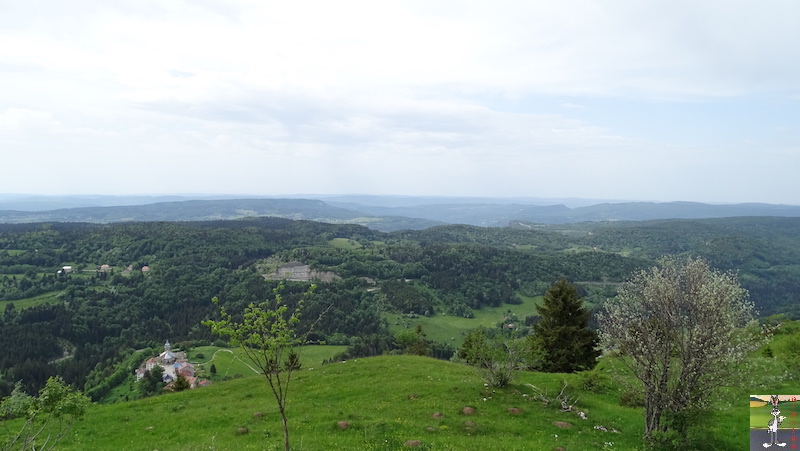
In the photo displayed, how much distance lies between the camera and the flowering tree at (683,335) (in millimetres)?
16297

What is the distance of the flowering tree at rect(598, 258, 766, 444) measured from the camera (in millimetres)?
16297

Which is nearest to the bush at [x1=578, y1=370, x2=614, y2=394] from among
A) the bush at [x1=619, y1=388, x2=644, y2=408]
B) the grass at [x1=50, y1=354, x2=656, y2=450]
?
the grass at [x1=50, y1=354, x2=656, y2=450]

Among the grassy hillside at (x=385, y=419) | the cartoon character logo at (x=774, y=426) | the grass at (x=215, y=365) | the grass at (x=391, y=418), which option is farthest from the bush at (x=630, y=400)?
the grass at (x=215, y=365)

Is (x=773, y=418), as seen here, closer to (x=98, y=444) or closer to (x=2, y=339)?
(x=98, y=444)

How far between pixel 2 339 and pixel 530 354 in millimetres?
183386

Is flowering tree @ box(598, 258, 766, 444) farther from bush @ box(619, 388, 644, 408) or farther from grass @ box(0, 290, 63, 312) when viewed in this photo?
grass @ box(0, 290, 63, 312)

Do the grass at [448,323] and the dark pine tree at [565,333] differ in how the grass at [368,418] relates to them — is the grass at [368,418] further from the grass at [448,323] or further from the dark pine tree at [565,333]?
the grass at [448,323]

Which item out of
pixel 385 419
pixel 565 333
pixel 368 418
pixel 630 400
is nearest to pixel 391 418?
pixel 385 419

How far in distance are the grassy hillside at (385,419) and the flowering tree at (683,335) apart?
233 cm

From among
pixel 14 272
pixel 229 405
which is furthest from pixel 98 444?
pixel 14 272

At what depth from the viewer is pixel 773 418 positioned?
16.9 meters

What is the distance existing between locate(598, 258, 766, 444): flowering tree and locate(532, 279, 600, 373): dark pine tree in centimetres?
2236

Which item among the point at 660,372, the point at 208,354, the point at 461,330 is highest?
the point at 660,372

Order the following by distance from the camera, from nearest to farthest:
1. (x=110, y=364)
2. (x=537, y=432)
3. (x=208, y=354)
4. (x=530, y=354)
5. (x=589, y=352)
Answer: (x=537, y=432) → (x=530, y=354) → (x=589, y=352) → (x=208, y=354) → (x=110, y=364)
